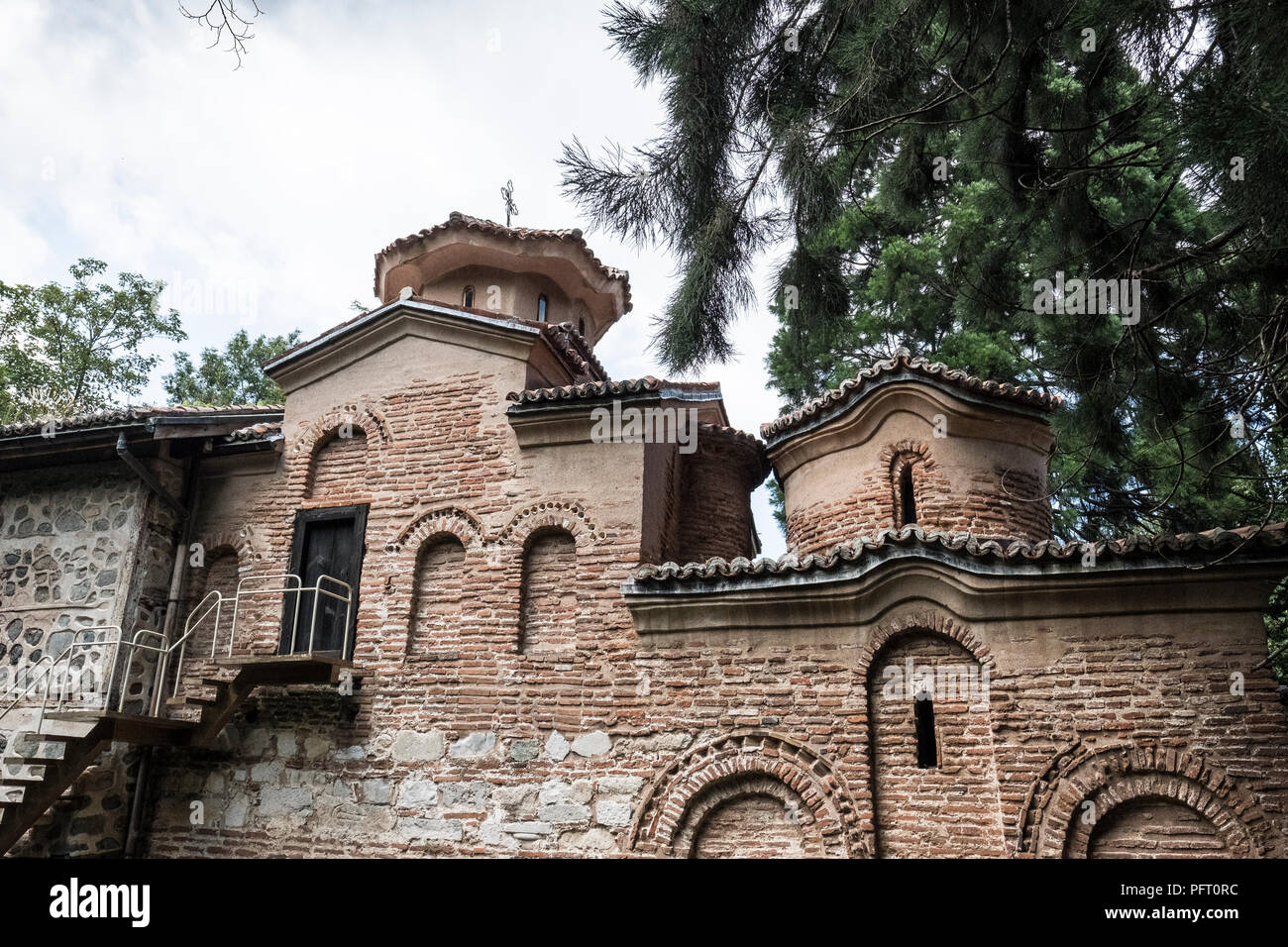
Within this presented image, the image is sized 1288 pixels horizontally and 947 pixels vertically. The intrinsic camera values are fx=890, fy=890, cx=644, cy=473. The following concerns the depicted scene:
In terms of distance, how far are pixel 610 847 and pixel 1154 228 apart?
6.61 meters

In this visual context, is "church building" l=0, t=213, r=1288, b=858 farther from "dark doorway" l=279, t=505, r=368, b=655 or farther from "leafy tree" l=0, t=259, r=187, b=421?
"leafy tree" l=0, t=259, r=187, b=421

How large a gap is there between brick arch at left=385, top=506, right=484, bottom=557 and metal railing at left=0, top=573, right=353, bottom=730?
69 centimetres

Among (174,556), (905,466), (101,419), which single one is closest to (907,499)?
(905,466)

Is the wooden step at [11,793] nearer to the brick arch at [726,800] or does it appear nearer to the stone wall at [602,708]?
the stone wall at [602,708]

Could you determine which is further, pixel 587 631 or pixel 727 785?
pixel 587 631

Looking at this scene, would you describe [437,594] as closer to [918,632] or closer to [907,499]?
[918,632]

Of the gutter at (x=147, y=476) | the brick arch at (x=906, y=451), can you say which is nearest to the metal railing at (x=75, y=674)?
the gutter at (x=147, y=476)

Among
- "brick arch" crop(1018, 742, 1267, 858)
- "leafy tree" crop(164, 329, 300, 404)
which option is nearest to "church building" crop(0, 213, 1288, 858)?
"brick arch" crop(1018, 742, 1267, 858)

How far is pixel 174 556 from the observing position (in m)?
9.55

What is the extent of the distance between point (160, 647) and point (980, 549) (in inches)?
315

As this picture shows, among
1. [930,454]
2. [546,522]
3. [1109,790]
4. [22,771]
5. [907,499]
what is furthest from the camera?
[907,499]

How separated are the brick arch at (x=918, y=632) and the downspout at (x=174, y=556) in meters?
6.84

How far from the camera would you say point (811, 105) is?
5.95 m

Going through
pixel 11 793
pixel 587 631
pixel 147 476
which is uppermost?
pixel 147 476
